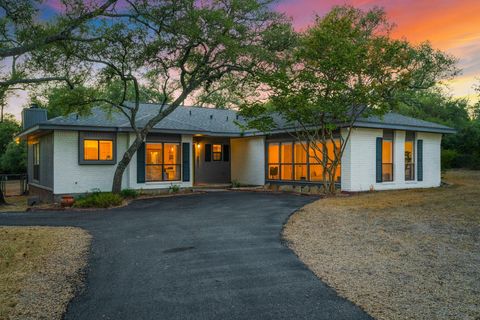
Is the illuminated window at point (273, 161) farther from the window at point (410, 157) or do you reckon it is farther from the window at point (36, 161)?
the window at point (36, 161)

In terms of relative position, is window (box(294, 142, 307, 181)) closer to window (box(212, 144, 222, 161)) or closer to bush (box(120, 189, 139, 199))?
Answer: window (box(212, 144, 222, 161))

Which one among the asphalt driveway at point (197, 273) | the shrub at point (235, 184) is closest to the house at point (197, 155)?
the shrub at point (235, 184)

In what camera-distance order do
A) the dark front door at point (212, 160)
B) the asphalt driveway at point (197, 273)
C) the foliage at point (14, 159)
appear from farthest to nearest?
the foliage at point (14, 159) < the dark front door at point (212, 160) < the asphalt driveway at point (197, 273)

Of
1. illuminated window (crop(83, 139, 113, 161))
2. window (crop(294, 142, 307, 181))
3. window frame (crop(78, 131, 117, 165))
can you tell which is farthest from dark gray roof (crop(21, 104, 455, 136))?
window (crop(294, 142, 307, 181))

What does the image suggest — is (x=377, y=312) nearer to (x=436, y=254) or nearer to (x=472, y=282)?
(x=472, y=282)

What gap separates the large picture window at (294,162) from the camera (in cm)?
1812

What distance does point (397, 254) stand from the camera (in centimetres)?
668

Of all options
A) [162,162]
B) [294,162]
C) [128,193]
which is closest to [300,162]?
Answer: [294,162]

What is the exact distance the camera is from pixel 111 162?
16.6 meters

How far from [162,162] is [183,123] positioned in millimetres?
2421

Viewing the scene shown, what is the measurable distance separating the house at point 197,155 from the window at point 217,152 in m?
0.08

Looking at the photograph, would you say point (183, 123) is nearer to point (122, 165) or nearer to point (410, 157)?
point (122, 165)

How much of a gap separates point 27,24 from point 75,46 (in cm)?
281

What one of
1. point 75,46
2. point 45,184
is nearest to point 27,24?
point 75,46
